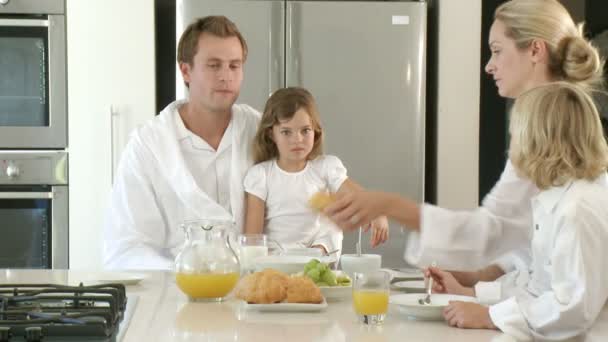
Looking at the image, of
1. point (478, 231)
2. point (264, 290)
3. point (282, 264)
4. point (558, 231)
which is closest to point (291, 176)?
point (282, 264)

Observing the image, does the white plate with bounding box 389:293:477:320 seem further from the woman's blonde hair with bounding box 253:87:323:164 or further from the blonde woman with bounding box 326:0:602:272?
the woman's blonde hair with bounding box 253:87:323:164

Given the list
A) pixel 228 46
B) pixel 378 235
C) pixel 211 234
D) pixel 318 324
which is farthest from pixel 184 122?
pixel 318 324

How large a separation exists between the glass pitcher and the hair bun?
2.82ft

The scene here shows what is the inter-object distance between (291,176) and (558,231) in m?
1.28

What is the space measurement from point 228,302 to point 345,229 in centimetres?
27

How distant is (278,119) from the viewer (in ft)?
9.06

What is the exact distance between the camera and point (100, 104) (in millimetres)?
3686

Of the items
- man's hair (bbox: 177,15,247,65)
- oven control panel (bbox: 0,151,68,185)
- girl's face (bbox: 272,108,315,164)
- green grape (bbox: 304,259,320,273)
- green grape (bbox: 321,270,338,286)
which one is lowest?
green grape (bbox: 321,270,338,286)

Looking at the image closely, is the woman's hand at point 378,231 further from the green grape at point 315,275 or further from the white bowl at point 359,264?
the green grape at point 315,275

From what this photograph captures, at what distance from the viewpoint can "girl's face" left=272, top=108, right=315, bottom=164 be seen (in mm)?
2779

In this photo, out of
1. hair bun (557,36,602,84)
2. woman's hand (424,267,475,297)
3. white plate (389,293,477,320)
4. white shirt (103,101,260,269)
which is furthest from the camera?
white shirt (103,101,260,269)

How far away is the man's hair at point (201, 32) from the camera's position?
108 inches

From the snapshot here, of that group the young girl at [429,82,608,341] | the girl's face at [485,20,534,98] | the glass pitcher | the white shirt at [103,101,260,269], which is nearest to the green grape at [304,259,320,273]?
the glass pitcher

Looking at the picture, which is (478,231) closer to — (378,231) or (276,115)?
(378,231)
